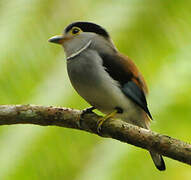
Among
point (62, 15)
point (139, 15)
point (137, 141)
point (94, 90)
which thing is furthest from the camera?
point (62, 15)

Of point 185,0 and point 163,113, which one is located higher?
point 185,0

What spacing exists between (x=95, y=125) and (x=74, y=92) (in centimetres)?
106

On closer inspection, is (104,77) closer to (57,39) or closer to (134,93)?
(134,93)

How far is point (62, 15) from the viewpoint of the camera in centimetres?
557

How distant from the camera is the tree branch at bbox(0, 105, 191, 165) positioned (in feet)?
→ 10.7

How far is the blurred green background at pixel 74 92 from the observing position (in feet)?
13.6

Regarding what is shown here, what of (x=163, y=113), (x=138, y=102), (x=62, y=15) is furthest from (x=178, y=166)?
(x=62, y=15)

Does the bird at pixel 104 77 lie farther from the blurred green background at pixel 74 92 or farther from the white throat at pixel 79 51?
the blurred green background at pixel 74 92

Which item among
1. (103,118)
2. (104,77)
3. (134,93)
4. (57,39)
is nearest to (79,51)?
(57,39)

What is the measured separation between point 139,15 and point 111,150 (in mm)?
1422

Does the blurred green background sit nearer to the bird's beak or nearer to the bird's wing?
the bird's wing

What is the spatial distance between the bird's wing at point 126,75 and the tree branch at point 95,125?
0.39 m

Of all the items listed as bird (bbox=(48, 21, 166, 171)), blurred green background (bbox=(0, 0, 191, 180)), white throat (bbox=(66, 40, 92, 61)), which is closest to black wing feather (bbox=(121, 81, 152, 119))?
bird (bbox=(48, 21, 166, 171))

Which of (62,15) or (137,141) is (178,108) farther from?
(62,15)
